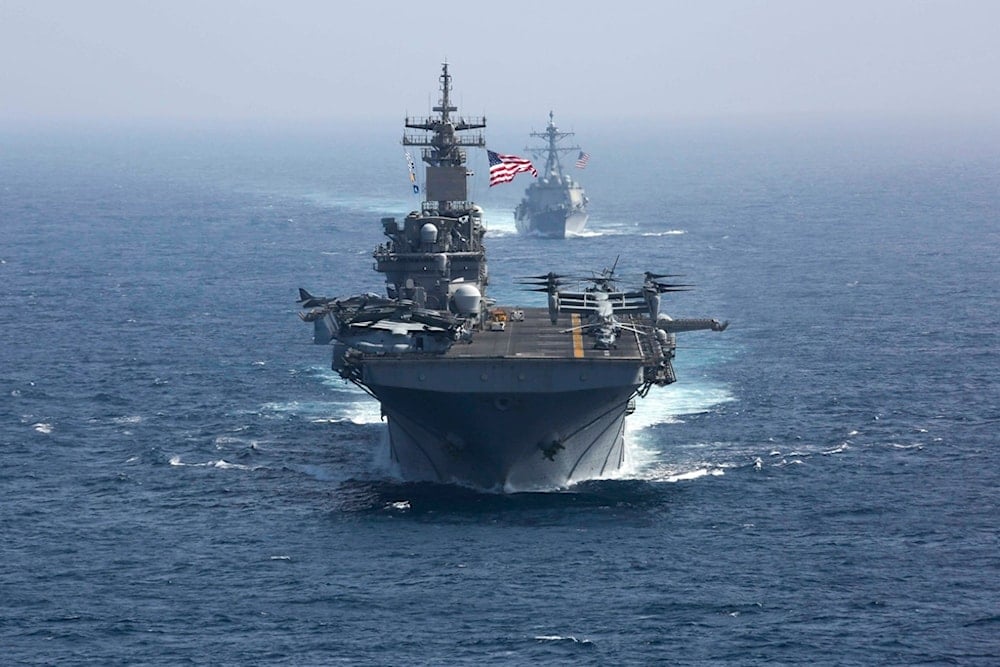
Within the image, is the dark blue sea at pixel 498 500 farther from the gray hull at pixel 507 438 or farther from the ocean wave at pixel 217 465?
the gray hull at pixel 507 438

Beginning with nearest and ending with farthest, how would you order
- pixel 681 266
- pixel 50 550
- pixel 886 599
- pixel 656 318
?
pixel 886 599 → pixel 50 550 → pixel 656 318 → pixel 681 266

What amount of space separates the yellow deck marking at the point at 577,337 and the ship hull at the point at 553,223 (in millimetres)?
65950

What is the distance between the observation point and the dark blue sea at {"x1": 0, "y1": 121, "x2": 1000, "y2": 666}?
121ft

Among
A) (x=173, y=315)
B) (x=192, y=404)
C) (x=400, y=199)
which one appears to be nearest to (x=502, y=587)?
(x=192, y=404)

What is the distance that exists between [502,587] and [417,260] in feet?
63.3

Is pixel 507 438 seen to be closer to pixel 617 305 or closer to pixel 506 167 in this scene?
pixel 617 305

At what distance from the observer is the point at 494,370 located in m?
46.1

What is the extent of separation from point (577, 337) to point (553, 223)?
7166 cm

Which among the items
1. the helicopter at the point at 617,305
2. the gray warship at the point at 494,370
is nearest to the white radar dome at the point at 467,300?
the gray warship at the point at 494,370

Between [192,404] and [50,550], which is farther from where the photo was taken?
[192,404]

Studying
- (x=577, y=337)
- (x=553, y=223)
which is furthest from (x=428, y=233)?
(x=553, y=223)

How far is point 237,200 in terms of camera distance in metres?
152

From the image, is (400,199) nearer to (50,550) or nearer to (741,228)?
(741,228)

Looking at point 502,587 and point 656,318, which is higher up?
point 656,318
